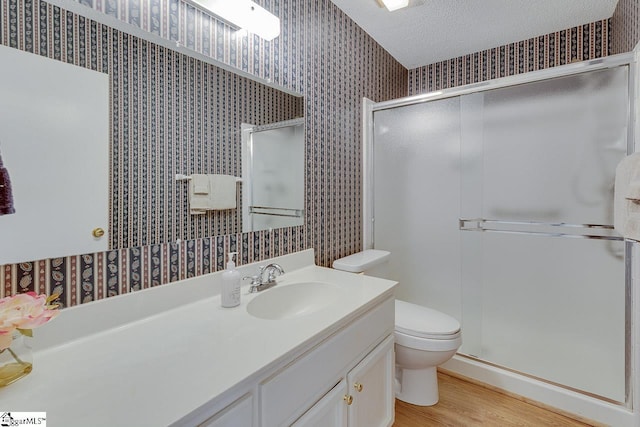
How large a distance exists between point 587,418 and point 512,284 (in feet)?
2.39

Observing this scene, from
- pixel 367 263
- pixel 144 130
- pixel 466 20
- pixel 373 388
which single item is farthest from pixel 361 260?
→ pixel 466 20

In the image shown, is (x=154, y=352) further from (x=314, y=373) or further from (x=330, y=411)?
(x=330, y=411)

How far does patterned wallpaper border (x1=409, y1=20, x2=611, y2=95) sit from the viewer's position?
79.7 inches

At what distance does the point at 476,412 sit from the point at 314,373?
4.31 ft

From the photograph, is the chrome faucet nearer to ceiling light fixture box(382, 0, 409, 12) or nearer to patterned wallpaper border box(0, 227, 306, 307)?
patterned wallpaper border box(0, 227, 306, 307)

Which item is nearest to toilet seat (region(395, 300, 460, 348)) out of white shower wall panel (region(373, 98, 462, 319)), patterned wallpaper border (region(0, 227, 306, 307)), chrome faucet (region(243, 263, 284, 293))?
white shower wall panel (region(373, 98, 462, 319))

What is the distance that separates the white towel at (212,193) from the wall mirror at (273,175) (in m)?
A: 0.07

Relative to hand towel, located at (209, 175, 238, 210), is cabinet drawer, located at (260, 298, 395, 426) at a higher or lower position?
lower

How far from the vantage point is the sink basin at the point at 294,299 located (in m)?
1.21

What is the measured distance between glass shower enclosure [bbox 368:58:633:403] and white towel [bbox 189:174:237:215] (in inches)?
47.3

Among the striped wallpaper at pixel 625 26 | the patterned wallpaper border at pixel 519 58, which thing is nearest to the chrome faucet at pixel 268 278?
the striped wallpaper at pixel 625 26

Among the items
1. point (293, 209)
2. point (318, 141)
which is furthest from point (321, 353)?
point (318, 141)

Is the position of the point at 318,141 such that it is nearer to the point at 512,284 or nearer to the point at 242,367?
the point at 242,367

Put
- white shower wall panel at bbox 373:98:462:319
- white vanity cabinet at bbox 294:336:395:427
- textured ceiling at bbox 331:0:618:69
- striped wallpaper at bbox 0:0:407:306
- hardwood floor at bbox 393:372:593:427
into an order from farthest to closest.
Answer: white shower wall panel at bbox 373:98:462:319
textured ceiling at bbox 331:0:618:69
hardwood floor at bbox 393:372:593:427
white vanity cabinet at bbox 294:336:395:427
striped wallpaper at bbox 0:0:407:306
